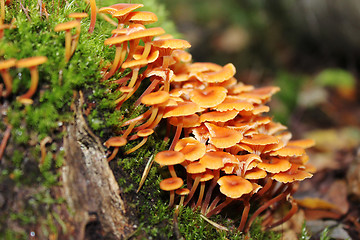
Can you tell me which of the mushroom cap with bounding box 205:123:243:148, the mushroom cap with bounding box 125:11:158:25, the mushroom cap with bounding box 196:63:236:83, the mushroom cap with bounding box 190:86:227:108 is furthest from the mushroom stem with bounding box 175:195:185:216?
the mushroom cap with bounding box 125:11:158:25

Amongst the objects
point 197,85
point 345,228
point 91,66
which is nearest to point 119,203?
point 91,66

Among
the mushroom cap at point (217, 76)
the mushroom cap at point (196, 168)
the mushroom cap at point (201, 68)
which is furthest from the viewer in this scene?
the mushroom cap at point (201, 68)

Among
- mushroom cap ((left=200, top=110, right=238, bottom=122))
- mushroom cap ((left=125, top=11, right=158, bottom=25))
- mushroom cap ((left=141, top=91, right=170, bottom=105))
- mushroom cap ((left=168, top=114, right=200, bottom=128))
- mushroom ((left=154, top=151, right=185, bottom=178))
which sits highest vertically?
mushroom cap ((left=125, top=11, right=158, bottom=25))

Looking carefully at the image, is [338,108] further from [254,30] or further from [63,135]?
[63,135]

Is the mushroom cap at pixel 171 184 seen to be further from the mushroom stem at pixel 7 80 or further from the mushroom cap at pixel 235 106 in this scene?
the mushroom stem at pixel 7 80

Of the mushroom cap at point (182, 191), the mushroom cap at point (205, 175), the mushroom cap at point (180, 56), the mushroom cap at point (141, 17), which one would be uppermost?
the mushroom cap at point (141, 17)

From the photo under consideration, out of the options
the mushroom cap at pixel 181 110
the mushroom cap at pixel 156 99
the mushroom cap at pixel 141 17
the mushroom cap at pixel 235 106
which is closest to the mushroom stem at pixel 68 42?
the mushroom cap at pixel 141 17

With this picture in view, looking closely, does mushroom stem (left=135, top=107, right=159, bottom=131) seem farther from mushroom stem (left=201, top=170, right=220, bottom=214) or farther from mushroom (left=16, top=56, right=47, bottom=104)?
mushroom (left=16, top=56, right=47, bottom=104)
